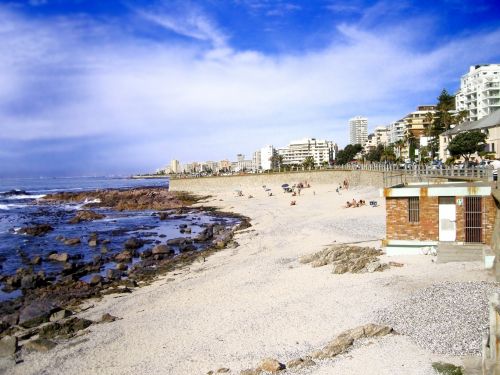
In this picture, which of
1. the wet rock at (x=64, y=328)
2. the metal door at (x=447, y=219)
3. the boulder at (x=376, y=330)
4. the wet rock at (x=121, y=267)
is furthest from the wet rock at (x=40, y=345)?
the metal door at (x=447, y=219)

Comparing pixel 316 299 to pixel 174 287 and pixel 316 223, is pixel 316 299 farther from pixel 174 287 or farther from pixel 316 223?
pixel 316 223

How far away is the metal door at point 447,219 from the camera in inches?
717

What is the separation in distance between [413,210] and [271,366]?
11436mm

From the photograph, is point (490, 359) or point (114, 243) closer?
point (490, 359)

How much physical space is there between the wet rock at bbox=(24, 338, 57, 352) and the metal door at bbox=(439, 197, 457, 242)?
16408 mm

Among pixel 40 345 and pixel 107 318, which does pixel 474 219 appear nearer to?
pixel 107 318

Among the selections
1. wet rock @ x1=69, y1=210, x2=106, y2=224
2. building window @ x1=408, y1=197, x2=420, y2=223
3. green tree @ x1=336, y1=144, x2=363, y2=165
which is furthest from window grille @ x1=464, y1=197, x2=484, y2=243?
green tree @ x1=336, y1=144, x2=363, y2=165

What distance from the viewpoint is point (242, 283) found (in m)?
19.6

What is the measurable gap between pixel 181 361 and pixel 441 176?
28262 millimetres

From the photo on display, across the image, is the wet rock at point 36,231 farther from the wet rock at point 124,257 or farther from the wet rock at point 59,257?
the wet rock at point 124,257

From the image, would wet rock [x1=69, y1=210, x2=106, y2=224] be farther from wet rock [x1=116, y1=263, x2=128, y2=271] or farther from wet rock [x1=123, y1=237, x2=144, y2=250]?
wet rock [x1=116, y1=263, x2=128, y2=271]

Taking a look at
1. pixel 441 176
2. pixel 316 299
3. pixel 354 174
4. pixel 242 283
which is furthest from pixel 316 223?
pixel 354 174

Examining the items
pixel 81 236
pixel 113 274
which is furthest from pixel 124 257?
pixel 81 236

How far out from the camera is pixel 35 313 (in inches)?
707
